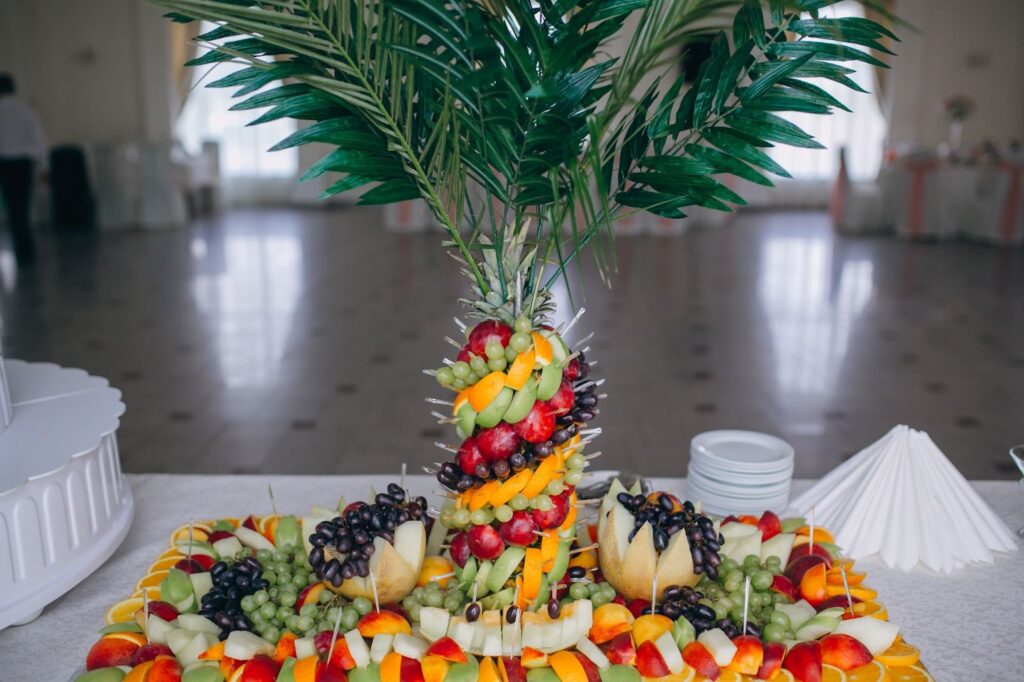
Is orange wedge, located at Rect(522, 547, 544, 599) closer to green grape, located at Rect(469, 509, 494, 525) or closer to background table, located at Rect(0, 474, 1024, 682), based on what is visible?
green grape, located at Rect(469, 509, 494, 525)

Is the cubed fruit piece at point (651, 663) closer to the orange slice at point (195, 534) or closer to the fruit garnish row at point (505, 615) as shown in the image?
the fruit garnish row at point (505, 615)

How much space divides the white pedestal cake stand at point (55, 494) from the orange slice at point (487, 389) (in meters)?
0.82

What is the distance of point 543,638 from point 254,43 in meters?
0.97

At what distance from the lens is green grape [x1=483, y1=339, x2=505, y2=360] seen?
135 cm

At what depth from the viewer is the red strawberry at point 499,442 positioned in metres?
1.38

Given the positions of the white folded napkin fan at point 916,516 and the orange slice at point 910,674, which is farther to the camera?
the white folded napkin fan at point 916,516

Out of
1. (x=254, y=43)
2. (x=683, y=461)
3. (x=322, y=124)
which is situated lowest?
(x=683, y=461)

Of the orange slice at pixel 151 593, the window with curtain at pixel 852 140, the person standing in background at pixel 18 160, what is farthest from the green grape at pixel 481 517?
the window with curtain at pixel 852 140

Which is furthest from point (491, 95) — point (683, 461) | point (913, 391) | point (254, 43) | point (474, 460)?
point (913, 391)

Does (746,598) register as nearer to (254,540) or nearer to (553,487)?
(553,487)

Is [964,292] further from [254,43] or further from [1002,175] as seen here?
[254,43]

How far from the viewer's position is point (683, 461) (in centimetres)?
393

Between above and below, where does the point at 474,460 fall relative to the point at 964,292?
above

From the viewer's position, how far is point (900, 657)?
146 centimetres
